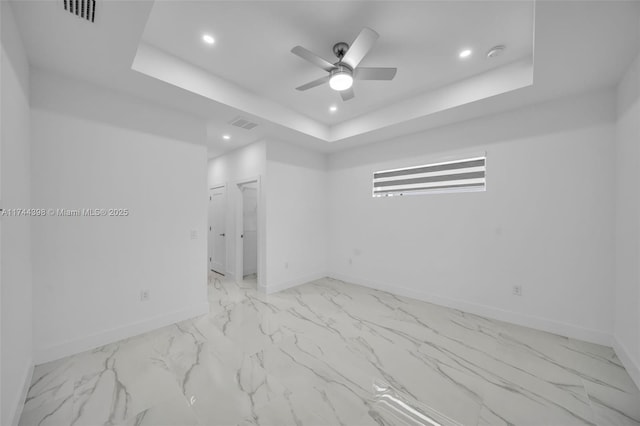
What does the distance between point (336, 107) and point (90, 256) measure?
3.50m

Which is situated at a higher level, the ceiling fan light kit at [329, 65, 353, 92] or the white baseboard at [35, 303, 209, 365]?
the ceiling fan light kit at [329, 65, 353, 92]

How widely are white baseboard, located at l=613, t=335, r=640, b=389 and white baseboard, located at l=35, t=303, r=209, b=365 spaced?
4275 millimetres

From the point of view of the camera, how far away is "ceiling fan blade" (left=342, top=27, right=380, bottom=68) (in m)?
1.90

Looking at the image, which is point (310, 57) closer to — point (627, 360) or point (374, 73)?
point (374, 73)

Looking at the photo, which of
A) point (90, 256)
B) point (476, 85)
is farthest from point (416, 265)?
point (90, 256)

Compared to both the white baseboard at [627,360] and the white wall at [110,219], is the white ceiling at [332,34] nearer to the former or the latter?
the white wall at [110,219]

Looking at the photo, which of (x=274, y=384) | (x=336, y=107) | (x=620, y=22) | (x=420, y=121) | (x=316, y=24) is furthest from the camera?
(x=336, y=107)

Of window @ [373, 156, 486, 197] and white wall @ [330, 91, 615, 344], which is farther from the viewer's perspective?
window @ [373, 156, 486, 197]

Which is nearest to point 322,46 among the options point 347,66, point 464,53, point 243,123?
point 347,66

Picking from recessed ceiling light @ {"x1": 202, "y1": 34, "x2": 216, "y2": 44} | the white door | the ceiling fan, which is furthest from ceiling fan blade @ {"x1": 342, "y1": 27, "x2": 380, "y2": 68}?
the white door

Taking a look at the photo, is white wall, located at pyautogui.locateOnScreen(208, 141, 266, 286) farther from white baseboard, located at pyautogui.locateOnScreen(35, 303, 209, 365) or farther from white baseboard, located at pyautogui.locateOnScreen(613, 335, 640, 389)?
white baseboard, located at pyautogui.locateOnScreen(613, 335, 640, 389)

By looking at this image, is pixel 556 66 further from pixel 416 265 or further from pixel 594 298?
pixel 416 265

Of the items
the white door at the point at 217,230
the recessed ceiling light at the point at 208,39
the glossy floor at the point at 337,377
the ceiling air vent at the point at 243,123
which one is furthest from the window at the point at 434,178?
the white door at the point at 217,230

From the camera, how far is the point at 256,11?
2027 millimetres
